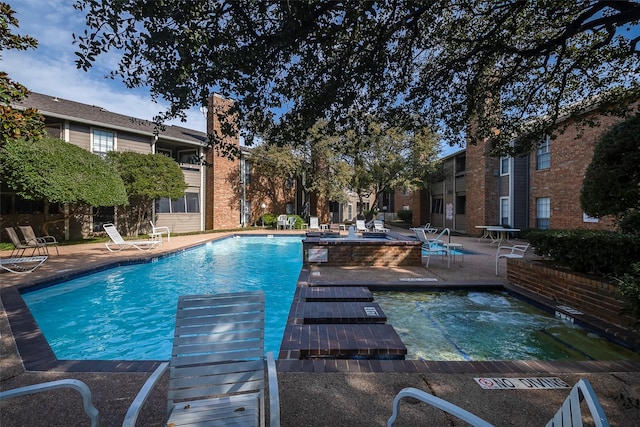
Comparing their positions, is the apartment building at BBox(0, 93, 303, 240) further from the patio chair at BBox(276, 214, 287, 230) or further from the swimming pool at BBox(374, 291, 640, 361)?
the swimming pool at BBox(374, 291, 640, 361)

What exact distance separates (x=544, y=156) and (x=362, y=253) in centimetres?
1118

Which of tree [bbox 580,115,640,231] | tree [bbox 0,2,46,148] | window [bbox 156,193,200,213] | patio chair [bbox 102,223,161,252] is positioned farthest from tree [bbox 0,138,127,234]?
tree [bbox 580,115,640,231]

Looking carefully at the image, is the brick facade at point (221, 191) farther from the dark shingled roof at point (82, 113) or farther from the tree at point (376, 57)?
the tree at point (376, 57)

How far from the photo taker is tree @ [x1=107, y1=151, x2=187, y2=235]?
15.1 metres

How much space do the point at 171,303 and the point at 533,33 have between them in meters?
9.34

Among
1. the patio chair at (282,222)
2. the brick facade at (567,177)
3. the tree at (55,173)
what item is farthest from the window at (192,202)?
the brick facade at (567,177)

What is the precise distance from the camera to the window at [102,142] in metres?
15.6

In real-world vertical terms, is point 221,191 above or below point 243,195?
above

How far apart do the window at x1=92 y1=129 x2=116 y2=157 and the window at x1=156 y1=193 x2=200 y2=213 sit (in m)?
3.73

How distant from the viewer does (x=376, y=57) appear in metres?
4.72

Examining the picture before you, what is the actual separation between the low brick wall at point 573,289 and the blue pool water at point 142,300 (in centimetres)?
490

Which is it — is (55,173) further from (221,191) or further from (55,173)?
(221,191)

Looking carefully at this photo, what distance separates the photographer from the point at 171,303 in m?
6.56

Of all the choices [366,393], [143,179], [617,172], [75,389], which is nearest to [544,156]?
[617,172]
